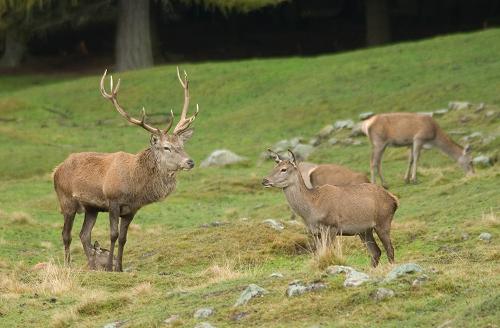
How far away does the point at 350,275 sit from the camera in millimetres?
11234

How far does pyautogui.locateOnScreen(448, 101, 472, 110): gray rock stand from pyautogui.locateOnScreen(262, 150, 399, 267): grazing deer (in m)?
15.6

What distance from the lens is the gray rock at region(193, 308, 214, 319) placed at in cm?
1094

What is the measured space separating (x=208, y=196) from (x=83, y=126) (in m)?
12.3

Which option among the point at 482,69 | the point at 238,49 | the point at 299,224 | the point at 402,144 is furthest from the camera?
the point at 238,49

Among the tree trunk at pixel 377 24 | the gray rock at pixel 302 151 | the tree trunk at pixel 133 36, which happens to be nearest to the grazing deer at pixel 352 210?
the gray rock at pixel 302 151

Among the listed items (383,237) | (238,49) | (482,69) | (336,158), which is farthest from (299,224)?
(238,49)

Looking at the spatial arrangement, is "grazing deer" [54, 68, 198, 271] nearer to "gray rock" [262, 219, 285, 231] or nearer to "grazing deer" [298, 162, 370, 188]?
"gray rock" [262, 219, 285, 231]

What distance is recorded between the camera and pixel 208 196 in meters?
25.0

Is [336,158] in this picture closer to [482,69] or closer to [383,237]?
[482,69]

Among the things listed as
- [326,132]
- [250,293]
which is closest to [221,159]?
[326,132]

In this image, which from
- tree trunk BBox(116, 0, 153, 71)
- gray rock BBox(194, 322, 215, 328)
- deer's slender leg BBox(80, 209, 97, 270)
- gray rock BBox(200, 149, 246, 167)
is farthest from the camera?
tree trunk BBox(116, 0, 153, 71)

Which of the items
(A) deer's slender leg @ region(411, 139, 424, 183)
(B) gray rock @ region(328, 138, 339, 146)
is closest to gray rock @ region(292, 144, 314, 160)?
(B) gray rock @ region(328, 138, 339, 146)

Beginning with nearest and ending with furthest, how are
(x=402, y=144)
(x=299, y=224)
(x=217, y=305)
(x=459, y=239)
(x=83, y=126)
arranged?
(x=217, y=305)
(x=459, y=239)
(x=299, y=224)
(x=402, y=144)
(x=83, y=126)

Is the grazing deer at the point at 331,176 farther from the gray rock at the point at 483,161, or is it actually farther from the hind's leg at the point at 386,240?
the gray rock at the point at 483,161
